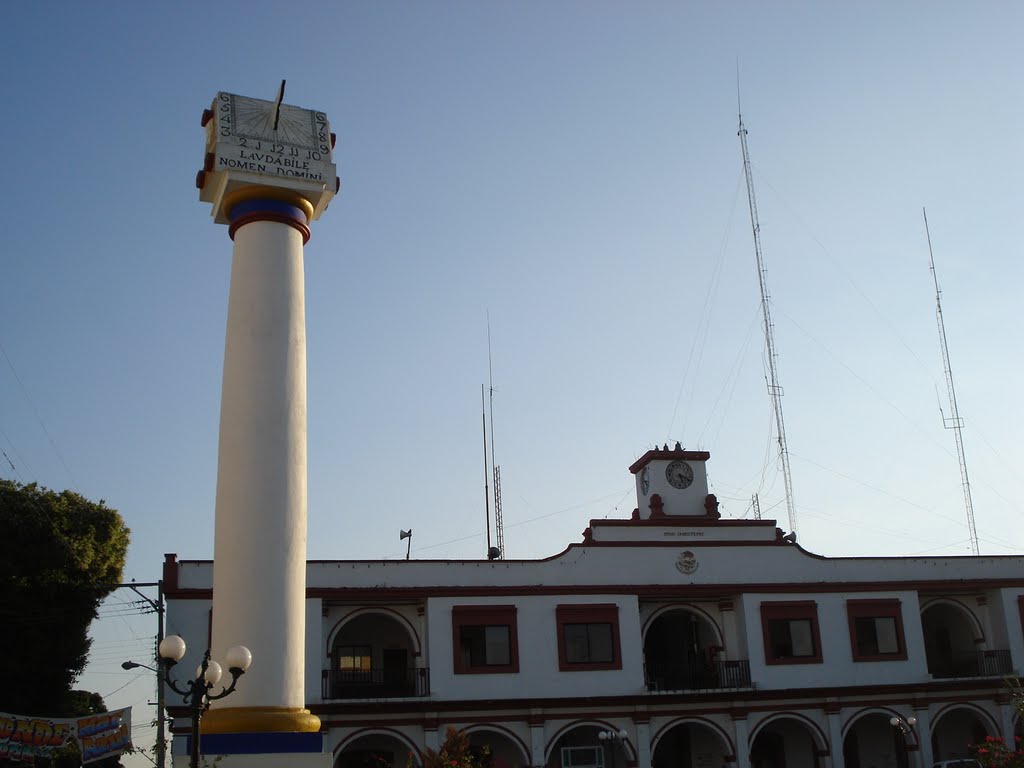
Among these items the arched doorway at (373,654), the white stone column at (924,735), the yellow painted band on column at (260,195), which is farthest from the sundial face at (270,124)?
the white stone column at (924,735)

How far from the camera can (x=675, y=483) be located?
34.5 meters

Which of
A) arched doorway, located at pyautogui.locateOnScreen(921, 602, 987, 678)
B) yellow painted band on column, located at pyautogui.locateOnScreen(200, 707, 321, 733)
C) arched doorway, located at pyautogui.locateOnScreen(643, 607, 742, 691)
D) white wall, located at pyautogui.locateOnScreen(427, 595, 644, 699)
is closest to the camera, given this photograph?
yellow painted band on column, located at pyautogui.locateOnScreen(200, 707, 321, 733)

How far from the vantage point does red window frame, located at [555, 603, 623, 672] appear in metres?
31.0

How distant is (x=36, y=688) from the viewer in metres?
31.1

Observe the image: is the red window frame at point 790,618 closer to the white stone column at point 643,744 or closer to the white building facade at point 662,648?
the white building facade at point 662,648

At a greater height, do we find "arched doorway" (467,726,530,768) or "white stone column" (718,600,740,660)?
"white stone column" (718,600,740,660)

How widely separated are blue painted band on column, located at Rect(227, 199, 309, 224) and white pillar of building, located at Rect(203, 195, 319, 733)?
0.02 meters

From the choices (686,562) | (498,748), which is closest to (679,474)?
(686,562)

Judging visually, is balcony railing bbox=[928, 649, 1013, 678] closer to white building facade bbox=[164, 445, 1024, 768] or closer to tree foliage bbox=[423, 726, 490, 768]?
white building facade bbox=[164, 445, 1024, 768]

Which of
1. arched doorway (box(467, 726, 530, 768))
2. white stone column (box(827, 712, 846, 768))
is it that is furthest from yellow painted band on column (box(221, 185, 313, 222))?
white stone column (box(827, 712, 846, 768))

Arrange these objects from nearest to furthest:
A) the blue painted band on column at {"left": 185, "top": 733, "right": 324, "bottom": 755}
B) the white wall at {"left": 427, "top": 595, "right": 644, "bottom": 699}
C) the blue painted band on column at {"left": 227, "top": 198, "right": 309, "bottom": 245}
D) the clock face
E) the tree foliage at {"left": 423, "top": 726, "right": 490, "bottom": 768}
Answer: the blue painted band on column at {"left": 185, "top": 733, "right": 324, "bottom": 755}
the blue painted band on column at {"left": 227, "top": 198, "right": 309, "bottom": 245}
the tree foliage at {"left": 423, "top": 726, "right": 490, "bottom": 768}
the white wall at {"left": 427, "top": 595, "right": 644, "bottom": 699}
the clock face

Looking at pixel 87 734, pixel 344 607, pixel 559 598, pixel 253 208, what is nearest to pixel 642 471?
pixel 559 598

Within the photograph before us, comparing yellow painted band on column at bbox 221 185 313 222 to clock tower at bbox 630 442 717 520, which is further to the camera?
clock tower at bbox 630 442 717 520

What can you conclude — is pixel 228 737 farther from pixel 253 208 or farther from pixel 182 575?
pixel 182 575
